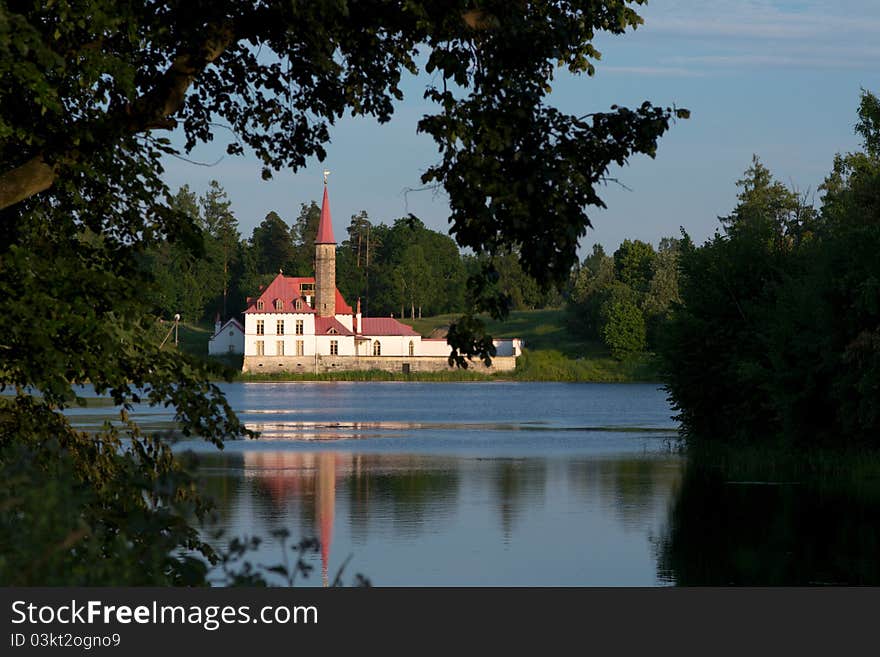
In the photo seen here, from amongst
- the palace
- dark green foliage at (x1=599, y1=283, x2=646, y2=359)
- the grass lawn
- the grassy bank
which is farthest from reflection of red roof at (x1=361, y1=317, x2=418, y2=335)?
dark green foliage at (x1=599, y1=283, x2=646, y2=359)

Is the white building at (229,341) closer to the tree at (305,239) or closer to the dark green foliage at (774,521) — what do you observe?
the tree at (305,239)

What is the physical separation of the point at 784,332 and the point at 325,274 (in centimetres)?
10923

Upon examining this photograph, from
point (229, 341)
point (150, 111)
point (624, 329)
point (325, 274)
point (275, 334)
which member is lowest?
point (229, 341)

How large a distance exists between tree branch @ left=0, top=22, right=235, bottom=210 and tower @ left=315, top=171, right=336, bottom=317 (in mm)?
128137

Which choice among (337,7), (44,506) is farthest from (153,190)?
(44,506)

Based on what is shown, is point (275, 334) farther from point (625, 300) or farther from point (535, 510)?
point (535, 510)

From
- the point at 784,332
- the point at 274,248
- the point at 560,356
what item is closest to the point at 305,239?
the point at 274,248

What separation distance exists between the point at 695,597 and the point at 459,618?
21.7ft

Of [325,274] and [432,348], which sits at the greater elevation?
[325,274]

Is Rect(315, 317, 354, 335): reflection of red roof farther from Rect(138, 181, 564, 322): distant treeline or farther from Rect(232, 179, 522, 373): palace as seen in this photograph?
Rect(138, 181, 564, 322): distant treeline

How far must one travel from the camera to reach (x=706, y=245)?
134 feet

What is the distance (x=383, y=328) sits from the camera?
140 m

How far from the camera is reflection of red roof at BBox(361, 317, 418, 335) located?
13988 centimetres

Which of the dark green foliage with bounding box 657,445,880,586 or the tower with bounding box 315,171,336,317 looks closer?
the dark green foliage with bounding box 657,445,880,586
